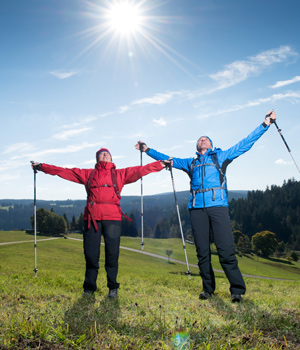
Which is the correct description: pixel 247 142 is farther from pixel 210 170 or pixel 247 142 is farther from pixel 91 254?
A: pixel 91 254

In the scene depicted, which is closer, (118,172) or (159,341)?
(159,341)

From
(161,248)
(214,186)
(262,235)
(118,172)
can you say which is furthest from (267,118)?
(262,235)

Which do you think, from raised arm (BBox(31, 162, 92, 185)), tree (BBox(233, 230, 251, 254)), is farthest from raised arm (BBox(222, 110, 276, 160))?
tree (BBox(233, 230, 251, 254))

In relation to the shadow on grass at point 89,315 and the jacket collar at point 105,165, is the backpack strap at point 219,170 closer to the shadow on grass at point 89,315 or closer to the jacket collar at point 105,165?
the jacket collar at point 105,165

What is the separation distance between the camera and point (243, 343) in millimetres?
4066

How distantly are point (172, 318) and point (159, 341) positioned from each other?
1.13 m

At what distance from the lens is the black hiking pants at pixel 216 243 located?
7094 mm

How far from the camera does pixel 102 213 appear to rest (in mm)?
7348

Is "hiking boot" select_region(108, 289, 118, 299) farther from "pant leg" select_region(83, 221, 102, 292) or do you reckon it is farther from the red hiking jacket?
the red hiking jacket

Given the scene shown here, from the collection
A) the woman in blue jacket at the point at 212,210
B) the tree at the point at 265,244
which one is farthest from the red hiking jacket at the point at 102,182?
the tree at the point at 265,244

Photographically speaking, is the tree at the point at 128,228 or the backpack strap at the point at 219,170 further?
the tree at the point at 128,228

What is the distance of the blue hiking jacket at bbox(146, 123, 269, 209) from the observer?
748 centimetres

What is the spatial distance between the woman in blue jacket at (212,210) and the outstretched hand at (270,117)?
2.45ft

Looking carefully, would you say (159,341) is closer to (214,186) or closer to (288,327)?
(288,327)
